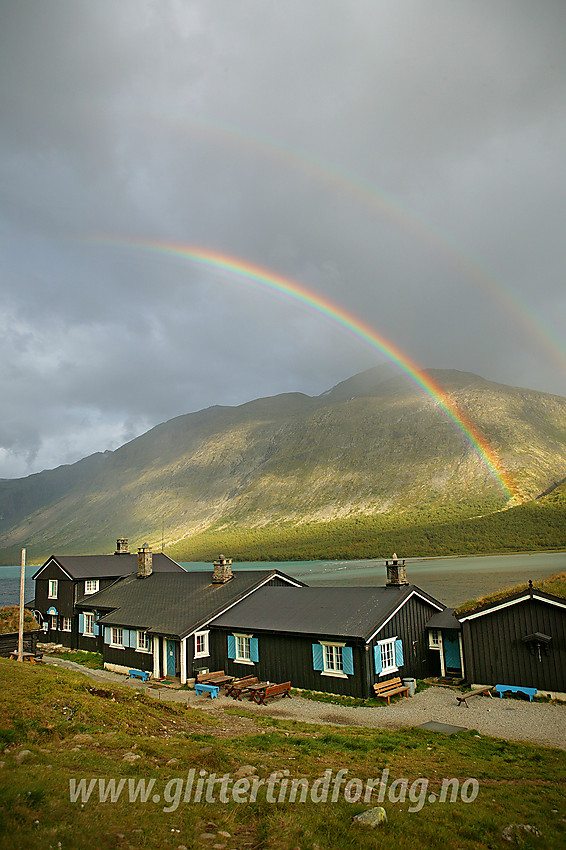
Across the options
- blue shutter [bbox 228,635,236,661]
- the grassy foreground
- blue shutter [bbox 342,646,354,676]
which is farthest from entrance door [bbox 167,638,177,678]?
the grassy foreground

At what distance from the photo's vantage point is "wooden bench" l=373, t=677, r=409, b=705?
2223 cm

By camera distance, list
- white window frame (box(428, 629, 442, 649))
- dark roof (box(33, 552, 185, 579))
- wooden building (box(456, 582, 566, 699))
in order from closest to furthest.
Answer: wooden building (box(456, 582, 566, 699)) < white window frame (box(428, 629, 442, 649)) < dark roof (box(33, 552, 185, 579))

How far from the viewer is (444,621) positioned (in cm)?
2698

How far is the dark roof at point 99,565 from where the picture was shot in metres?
43.2

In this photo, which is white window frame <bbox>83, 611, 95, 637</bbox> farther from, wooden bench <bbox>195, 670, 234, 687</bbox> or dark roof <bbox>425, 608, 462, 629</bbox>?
dark roof <bbox>425, 608, 462, 629</bbox>

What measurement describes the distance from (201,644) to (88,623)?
14.7 meters

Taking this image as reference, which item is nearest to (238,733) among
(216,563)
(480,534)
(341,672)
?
(341,672)

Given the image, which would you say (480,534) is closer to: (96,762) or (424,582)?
(424,582)

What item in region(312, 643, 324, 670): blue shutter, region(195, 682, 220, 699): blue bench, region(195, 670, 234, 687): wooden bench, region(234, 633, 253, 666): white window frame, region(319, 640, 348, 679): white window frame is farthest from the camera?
region(234, 633, 253, 666): white window frame

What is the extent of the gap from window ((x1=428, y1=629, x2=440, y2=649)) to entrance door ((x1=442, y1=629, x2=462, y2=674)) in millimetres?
286

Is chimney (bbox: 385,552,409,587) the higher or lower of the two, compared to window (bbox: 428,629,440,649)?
higher

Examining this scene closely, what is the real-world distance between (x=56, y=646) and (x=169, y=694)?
20582mm

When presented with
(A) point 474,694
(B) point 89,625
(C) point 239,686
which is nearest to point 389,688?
(A) point 474,694

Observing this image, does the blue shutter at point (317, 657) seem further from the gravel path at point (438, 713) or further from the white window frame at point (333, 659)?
the gravel path at point (438, 713)
